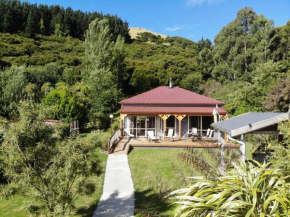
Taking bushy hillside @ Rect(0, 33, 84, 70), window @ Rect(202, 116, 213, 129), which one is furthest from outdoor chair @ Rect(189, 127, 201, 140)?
bushy hillside @ Rect(0, 33, 84, 70)

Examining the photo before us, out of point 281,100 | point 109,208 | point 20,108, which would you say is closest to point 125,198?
point 109,208

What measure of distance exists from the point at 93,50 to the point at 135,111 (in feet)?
60.9

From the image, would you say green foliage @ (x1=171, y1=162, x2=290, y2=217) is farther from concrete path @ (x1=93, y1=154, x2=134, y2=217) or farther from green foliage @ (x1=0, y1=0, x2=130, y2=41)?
green foliage @ (x1=0, y1=0, x2=130, y2=41)

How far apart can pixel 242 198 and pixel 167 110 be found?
54.2 ft

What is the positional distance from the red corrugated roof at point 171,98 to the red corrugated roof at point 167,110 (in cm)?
51

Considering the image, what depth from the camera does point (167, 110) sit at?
2044cm

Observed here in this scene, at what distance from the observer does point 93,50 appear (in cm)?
3453

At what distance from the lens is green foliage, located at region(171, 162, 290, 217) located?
362cm

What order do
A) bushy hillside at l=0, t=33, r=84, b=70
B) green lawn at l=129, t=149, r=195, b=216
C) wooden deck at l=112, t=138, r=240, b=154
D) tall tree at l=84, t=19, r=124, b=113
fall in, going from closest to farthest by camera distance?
green lawn at l=129, t=149, r=195, b=216 → wooden deck at l=112, t=138, r=240, b=154 → tall tree at l=84, t=19, r=124, b=113 → bushy hillside at l=0, t=33, r=84, b=70

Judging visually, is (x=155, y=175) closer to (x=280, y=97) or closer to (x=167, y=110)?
(x=167, y=110)

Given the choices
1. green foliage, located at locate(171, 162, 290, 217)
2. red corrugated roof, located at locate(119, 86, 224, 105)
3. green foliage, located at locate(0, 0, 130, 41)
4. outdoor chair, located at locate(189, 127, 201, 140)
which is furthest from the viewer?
green foliage, located at locate(0, 0, 130, 41)

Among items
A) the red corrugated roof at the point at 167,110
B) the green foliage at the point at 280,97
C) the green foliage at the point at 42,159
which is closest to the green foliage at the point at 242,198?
the green foliage at the point at 42,159

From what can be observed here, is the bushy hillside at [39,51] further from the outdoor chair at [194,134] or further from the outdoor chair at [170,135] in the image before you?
the outdoor chair at [194,134]

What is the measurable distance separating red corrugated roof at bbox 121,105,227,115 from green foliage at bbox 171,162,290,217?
15.6 meters
